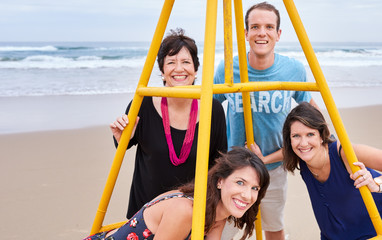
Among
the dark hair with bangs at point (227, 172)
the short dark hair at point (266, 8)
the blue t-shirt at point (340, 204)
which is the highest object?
the short dark hair at point (266, 8)

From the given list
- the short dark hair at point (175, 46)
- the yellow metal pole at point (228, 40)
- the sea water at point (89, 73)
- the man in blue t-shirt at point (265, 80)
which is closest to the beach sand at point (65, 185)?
the man in blue t-shirt at point (265, 80)

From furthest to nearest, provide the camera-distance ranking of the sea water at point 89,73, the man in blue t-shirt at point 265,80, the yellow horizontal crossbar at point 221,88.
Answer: the sea water at point 89,73, the man in blue t-shirt at point 265,80, the yellow horizontal crossbar at point 221,88

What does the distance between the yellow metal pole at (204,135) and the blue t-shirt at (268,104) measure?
3.15ft

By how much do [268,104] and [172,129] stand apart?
566 millimetres

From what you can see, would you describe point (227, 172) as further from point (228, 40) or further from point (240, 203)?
point (228, 40)

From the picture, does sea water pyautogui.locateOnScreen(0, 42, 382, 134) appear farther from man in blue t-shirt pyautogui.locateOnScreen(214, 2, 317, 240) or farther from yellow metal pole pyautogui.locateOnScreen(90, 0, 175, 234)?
yellow metal pole pyautogui.locateOnScreen(90, 0, 175, 234)

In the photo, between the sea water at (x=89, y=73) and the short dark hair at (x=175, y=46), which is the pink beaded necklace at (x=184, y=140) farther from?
the sea water at (x=89, y=73)

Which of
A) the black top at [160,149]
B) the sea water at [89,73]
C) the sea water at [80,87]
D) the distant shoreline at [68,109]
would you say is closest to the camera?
the black top at [160,149]

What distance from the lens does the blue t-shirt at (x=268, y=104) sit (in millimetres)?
2279

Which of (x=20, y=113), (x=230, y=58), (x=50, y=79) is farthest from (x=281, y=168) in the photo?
(x=50, y=79)

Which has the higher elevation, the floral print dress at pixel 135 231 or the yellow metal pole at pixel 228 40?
the yellow metal pole at pixel 228 40

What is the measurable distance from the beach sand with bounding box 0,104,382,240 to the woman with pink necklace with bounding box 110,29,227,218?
165 cm

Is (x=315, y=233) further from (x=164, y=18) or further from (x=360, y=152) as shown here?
(x=164, y=18)

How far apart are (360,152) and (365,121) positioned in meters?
5.45
